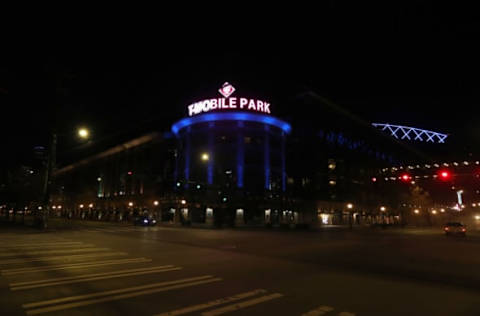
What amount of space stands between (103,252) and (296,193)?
6065 cm

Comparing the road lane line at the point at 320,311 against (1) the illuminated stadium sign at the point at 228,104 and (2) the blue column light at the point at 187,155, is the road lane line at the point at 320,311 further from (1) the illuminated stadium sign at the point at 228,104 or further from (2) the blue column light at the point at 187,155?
(2) the blue column light at the point at 187,155

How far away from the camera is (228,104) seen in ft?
219

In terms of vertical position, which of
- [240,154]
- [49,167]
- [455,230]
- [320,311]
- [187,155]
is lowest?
[320,311]

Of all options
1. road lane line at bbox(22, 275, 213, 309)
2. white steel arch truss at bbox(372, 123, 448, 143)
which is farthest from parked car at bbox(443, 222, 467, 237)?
white steel arch truss at bbox(372, 123, 448, 143)

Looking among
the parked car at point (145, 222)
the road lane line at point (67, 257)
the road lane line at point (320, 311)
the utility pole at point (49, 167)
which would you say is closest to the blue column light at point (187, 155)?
the parked car at point (145, 222)

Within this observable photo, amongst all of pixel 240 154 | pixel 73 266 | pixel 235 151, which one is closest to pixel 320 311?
pixel 73 266

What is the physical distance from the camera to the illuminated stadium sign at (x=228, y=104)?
2623 inches

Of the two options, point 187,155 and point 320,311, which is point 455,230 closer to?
point 320,311

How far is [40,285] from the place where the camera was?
31.9 feet

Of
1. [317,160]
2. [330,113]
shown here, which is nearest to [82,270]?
[317,160]

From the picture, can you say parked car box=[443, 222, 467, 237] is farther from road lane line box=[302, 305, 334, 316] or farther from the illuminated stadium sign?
road lane line box=[302, 305, 334, 316]

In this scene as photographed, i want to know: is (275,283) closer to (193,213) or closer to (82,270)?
(82,270)

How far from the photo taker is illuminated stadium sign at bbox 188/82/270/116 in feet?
219

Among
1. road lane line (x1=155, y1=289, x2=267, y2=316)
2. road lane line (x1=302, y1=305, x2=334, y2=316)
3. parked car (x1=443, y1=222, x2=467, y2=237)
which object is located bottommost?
road lane line (x1=302, y1=305, x2=334, y2=316)
